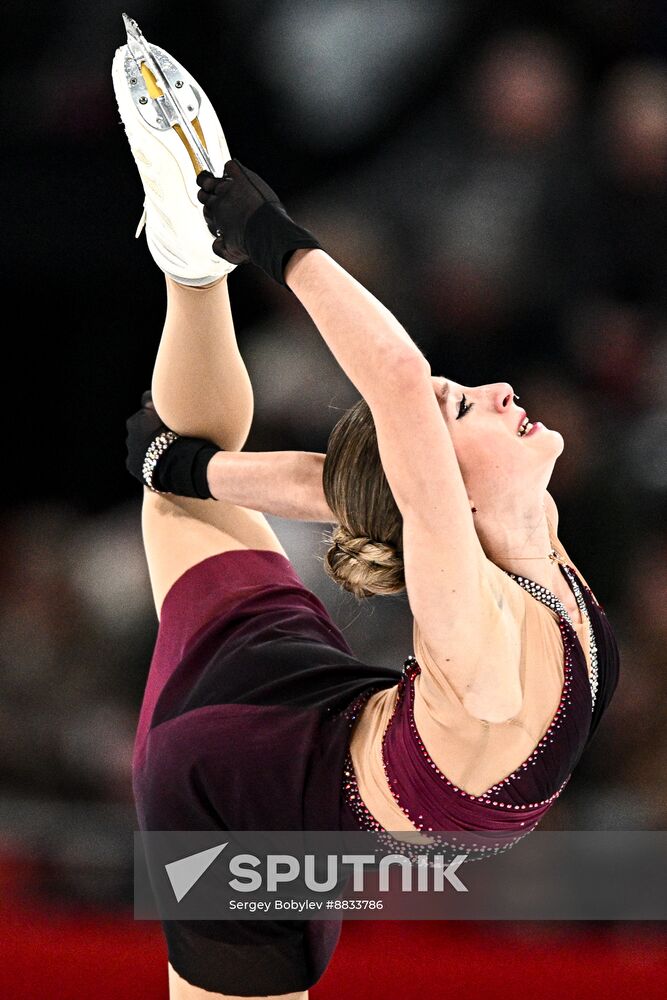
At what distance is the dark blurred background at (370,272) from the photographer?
1.80 metres

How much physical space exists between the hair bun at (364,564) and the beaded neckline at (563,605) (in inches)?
4.6

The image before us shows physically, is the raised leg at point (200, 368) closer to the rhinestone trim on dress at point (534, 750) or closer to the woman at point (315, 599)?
the woman at point (315, 599)

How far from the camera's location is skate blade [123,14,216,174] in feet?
3.72

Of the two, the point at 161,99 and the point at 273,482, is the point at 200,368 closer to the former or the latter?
the point at 273,482

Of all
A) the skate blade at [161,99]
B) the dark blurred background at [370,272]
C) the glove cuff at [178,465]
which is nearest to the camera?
the skate blade at [161,99]

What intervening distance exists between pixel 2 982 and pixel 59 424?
0.90 m

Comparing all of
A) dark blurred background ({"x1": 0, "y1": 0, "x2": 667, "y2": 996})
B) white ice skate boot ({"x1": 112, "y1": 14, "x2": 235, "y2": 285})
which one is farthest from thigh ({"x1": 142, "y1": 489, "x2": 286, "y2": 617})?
dark blurred background ({"x1": 0, "y1": 0, "x2": 667, "y2": 996})

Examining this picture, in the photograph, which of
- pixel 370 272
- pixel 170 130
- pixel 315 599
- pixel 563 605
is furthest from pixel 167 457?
pixel 370 272

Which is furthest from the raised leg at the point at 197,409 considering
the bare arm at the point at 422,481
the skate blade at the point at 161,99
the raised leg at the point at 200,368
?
the bare arm at the point at 422,481

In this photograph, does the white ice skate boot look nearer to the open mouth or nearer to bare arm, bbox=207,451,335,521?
bare arm, bbox=207,451,335,521

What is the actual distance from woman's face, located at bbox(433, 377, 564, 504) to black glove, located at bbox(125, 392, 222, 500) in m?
0.38

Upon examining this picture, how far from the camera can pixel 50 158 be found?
6.01 feet

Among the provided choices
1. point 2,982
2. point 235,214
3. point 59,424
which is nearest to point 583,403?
point 59,424

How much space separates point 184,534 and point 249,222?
18.5 inches
